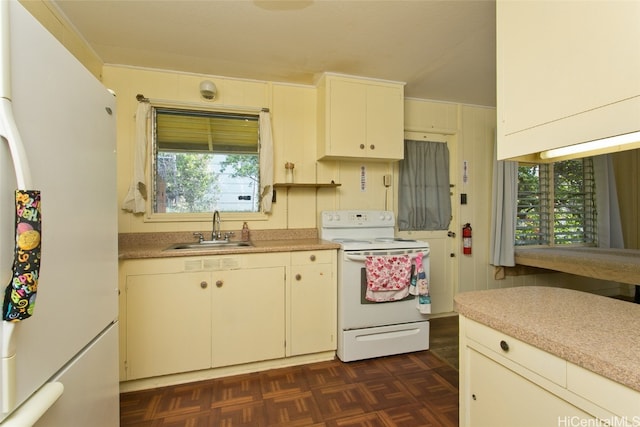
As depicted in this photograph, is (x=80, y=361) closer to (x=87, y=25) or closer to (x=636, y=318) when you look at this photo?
(x=636, y=318)

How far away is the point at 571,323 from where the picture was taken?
35.6 inches

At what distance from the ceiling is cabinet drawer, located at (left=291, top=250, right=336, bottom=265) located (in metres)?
1.59

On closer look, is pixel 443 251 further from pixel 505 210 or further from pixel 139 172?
pixel 139 172

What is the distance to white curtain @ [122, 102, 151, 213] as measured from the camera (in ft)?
7.94

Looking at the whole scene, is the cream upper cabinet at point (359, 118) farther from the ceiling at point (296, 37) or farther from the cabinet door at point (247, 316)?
the cabinet door at point (247, 316)

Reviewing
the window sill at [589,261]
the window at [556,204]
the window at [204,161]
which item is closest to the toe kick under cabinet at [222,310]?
the window at [204,161]

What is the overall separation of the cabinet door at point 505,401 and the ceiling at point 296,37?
1.95 metres

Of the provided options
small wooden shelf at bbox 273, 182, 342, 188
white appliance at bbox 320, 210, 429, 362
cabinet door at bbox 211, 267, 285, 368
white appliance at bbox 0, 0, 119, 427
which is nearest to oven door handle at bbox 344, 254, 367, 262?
white appliance at bbox 320, 210, 429, 362

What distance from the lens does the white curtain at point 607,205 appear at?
11.6ft

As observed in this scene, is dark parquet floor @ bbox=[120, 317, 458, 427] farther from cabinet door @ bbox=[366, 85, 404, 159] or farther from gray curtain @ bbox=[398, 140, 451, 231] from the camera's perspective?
cabinet door @ bbox=[366, 85, 404, 159]

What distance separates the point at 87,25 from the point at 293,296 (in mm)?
2369

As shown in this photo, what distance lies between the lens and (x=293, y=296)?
7.63 ft

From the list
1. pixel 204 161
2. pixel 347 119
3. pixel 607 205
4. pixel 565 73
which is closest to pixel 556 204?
pixel 607 205

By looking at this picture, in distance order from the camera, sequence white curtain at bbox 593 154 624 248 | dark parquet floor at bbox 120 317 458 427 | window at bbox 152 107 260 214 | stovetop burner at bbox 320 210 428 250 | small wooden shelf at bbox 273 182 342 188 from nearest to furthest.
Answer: dark parquet floor at bbox 120 317 458 427
window at bbox 152 107 260 214
small wooden shelf at bbox 273 182 342 188
stovetop burner at bbox 320 210 428 250
white curtain at bbox 593 154 624 248
